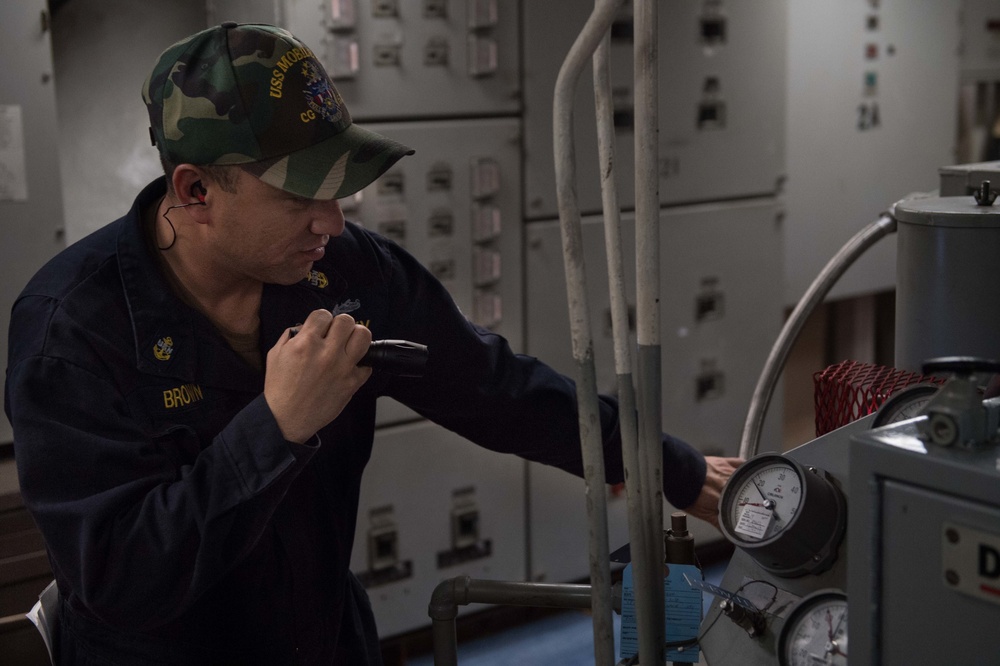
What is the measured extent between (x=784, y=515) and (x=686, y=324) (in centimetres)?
222

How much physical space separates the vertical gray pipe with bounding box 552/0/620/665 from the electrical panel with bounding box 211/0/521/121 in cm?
177

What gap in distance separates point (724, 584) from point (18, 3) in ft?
6.15

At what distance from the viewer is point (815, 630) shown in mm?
1006

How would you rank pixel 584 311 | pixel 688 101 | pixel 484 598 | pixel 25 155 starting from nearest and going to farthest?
1. pixel 584 311
2. pixel 484 598
3. pixel 25 155
4. pixel 688 101

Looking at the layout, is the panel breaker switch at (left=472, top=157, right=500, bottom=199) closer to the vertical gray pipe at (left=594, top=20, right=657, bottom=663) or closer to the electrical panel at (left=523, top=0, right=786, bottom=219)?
the electrical panel at (left=523, top=0, right=786, bottom=219)

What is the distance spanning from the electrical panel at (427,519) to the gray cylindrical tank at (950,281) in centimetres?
167

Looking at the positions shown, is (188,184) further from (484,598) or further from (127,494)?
(484,598)

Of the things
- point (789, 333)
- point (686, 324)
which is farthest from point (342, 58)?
point (789, 333)

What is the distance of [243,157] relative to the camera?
1.19 meters

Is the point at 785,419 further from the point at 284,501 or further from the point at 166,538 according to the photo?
the point at 166,538

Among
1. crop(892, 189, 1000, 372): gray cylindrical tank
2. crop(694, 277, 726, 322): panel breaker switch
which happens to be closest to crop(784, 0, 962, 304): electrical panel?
crop(694, 277, 726, 322): panel breaker switch

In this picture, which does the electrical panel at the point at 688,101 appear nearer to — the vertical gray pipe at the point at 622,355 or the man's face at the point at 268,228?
the man's face at the point at 268,228

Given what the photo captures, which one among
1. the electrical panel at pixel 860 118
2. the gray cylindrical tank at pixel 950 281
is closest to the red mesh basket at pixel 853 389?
the gray cylindrical tank at pixel 950 281

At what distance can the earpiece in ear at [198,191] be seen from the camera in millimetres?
1241
